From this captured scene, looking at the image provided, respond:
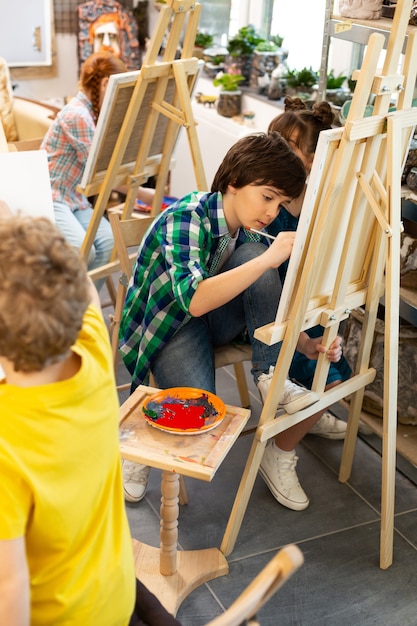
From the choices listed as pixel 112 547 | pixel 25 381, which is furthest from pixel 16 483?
pixel 112 547

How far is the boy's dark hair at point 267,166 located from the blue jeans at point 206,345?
23 cm

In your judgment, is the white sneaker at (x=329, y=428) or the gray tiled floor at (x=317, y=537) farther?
the white sneaker at (x=329, y=428)

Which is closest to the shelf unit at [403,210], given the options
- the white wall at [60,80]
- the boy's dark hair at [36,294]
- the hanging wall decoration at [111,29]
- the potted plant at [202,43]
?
the boy's dark hair at [36,294]

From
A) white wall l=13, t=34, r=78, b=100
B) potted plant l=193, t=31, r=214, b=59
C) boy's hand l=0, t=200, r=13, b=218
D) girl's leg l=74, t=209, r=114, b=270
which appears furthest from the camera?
white wall l=13, t=34, r=78, b=100

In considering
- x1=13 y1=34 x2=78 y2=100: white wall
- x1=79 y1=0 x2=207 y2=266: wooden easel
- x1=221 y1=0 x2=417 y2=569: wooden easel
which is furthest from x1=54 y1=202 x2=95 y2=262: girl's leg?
x1=13 y1=34 x2=78 y2=100: white wall

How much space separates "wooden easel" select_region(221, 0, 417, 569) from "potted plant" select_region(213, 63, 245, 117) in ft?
7.76

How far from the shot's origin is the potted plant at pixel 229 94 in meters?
4.18

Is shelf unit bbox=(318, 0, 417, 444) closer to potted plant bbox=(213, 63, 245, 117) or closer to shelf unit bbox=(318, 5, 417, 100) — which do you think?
shelf unit bbox=(318, 5, 417, 100)

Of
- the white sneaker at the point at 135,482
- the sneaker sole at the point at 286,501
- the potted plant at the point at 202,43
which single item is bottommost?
the sneaker sole at the point at 286,501

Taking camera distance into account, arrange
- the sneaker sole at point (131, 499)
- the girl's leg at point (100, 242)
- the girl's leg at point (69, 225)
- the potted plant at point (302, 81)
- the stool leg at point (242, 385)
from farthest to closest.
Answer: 1. the potted plant at point (302, 81)
2. the girl's leg at point (100, 242)
3. the girl's leg at point (69, 225)
4. the stool leg at point (242, 385)
5. the sneaker sole at point (131, 499)

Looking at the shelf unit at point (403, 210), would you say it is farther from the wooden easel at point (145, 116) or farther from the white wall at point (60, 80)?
the white wall at point (60, 80)

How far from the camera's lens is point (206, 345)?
2.23 m

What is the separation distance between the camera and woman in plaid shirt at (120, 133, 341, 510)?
6.50 ft

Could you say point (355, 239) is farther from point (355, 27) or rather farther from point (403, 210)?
point (355, 27)
